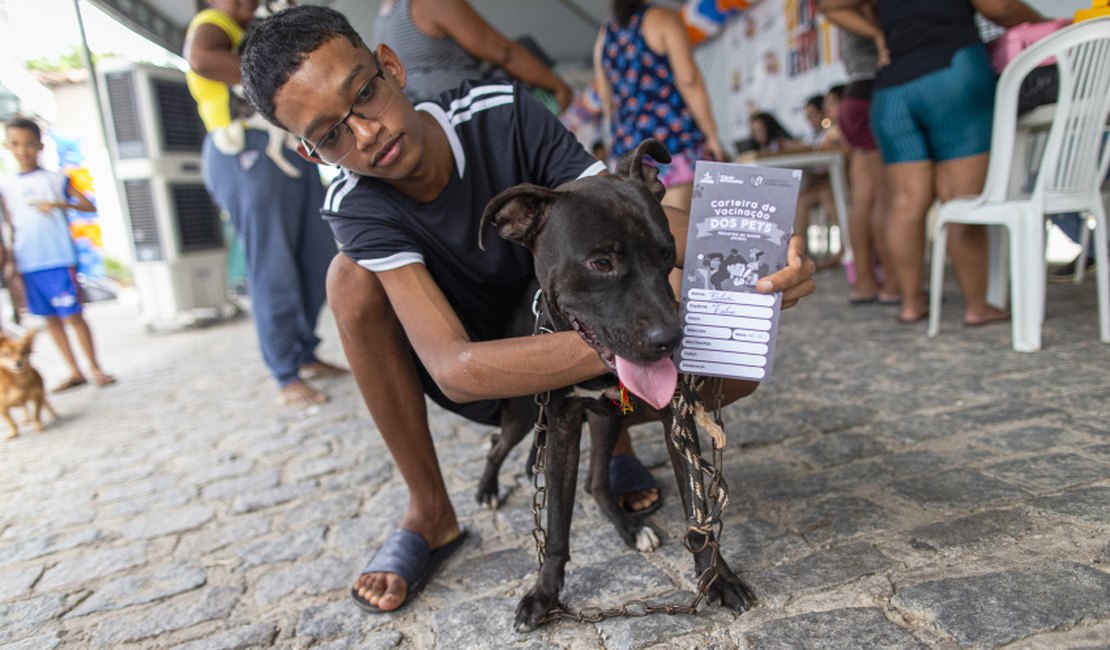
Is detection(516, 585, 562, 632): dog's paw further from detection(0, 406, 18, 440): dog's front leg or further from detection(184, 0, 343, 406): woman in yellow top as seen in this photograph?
detection(0, 406, 18, 440): dog's front leg

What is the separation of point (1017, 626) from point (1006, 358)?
2515mm

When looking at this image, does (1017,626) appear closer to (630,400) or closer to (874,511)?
(874,511)

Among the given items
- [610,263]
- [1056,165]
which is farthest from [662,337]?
[1056,165]

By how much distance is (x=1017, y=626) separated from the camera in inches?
59.5

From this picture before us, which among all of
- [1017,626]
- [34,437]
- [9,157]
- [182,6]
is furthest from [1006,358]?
[182,6]

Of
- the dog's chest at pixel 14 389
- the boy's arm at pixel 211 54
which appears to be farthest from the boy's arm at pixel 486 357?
the dog's chest at pixel 14 389

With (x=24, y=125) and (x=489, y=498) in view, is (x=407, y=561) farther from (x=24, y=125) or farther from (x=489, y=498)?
(x=24, y=125)

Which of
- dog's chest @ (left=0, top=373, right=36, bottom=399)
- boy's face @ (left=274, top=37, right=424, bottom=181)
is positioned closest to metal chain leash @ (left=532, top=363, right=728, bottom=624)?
boy's face @ (left=274, top=37, right=424, bottom=181)

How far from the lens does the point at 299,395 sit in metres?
4.54

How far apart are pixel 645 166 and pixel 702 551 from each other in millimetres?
1075

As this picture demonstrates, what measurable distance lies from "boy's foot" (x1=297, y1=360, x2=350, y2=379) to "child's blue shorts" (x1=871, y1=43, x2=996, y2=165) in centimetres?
426

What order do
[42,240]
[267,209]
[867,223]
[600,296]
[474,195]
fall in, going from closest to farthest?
[600,296], [474,195], [267,209], [867,223], [42,240]

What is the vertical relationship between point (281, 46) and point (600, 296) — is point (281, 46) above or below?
above

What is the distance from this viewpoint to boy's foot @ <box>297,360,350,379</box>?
5.19 metres
